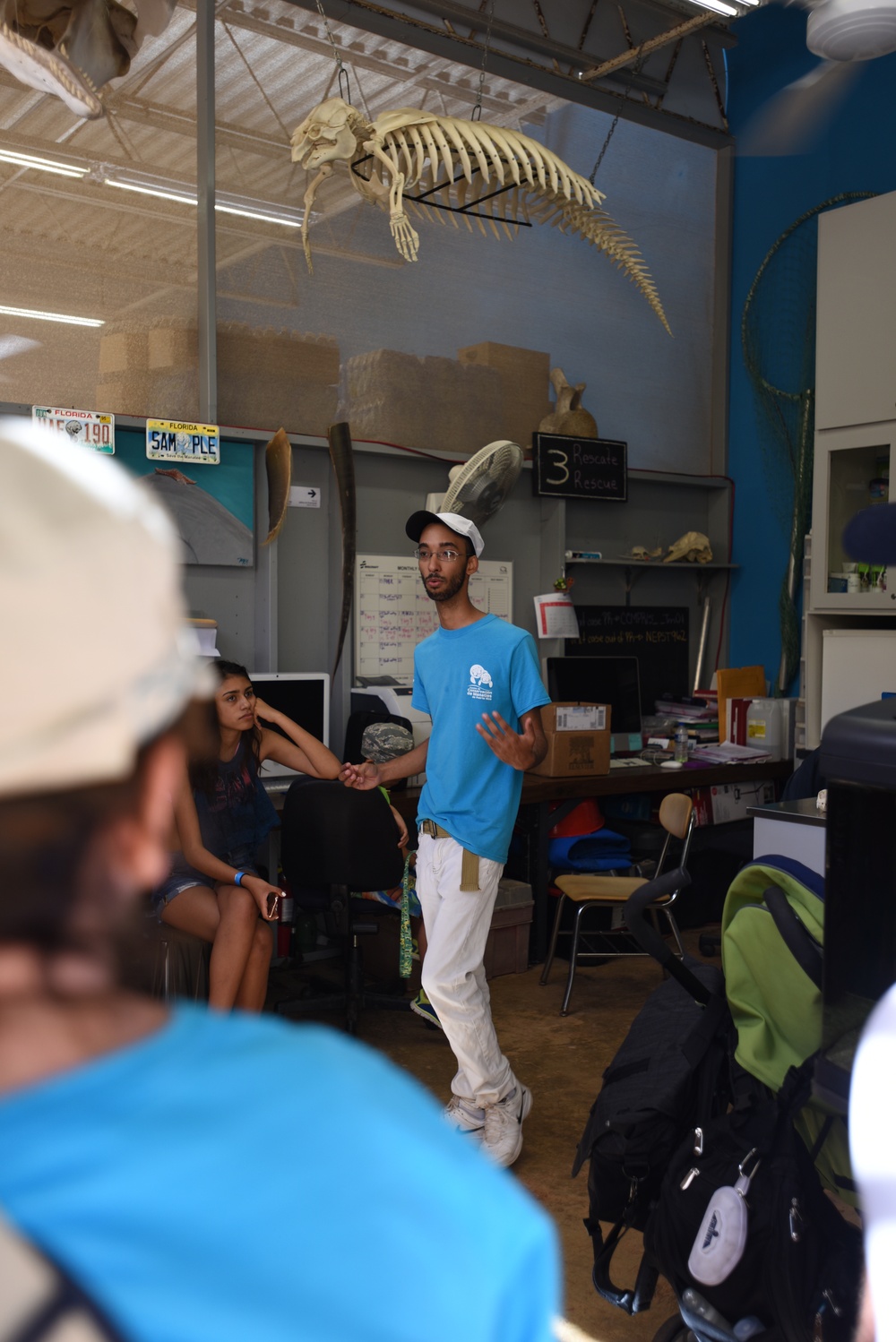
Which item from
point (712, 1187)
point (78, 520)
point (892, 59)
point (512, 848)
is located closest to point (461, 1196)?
point (78, 520)

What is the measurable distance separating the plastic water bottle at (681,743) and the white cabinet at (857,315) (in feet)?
5.21

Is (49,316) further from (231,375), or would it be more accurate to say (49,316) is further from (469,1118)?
(469,1118)

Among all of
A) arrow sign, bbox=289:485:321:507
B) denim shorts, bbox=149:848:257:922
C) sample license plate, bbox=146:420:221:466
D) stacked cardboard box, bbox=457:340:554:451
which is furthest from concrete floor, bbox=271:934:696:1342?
stacked cardboard box, bbox=457:340:554:451

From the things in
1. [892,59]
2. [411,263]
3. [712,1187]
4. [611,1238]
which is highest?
[892,59]

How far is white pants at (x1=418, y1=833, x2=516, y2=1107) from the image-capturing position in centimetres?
293

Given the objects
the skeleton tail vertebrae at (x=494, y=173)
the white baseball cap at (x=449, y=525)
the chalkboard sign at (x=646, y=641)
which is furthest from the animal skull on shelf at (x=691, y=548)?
the white baseball cap at (x=449, y=525)

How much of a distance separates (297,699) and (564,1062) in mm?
1700

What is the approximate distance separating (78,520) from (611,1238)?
6.10 ft

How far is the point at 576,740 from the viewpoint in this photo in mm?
4762

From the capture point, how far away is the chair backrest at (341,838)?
12.1ft

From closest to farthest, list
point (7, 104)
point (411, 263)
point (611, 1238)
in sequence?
point (611, 1238), point (7, 104), point (411, 263)

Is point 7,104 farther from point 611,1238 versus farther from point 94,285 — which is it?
point 611,1238

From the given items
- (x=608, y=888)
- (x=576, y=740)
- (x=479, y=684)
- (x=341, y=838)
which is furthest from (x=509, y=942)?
(x=479, y=684)

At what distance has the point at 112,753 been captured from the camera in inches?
18.3
